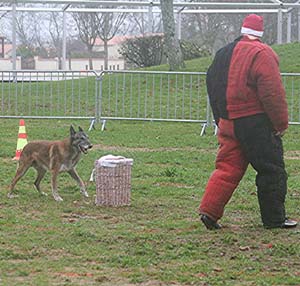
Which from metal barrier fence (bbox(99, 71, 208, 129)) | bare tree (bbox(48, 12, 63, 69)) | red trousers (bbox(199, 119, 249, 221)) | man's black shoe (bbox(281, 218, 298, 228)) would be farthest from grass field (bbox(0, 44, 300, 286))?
bare tree (bbox(48, 12, 63, 69))

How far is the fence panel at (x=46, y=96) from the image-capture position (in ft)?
59.1

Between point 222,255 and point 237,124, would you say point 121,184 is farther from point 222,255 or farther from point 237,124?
point 222,255

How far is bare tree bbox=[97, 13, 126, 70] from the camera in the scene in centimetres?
4788

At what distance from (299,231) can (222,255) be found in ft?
4.06

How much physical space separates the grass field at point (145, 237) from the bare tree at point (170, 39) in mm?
11027


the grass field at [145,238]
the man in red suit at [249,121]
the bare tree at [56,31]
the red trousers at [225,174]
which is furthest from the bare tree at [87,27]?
the red trousers at [225,174]

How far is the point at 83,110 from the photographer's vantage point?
60.1 feet

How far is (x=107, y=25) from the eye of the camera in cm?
4838

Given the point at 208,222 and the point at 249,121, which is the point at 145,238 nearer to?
the point at 208,222

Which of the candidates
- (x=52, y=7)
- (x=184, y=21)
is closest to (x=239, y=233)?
(x=52, y=7)

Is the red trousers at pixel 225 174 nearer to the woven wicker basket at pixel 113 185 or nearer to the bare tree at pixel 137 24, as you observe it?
the woven wicker basket at pixel 113 185

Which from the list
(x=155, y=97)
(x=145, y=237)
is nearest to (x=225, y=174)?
(x=145, y=237)

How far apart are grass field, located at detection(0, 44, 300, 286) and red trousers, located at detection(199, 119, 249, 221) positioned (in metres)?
0.24

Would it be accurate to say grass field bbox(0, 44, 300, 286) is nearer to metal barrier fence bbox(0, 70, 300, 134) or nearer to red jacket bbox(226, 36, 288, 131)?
red jacket bbox(226, 36, 288, 131)
